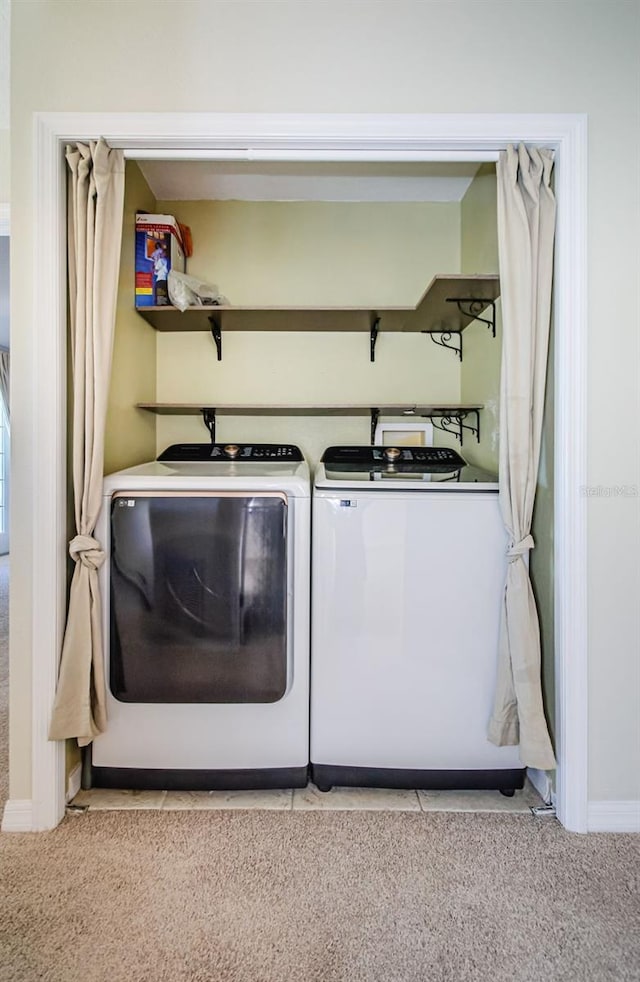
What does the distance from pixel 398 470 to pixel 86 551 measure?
114 cm

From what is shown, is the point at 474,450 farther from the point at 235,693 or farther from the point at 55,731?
the point at 55,731

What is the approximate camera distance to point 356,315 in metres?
2.01

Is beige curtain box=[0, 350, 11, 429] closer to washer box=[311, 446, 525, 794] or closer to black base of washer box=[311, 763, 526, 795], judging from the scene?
washer box=[311, 446, 525, 794]

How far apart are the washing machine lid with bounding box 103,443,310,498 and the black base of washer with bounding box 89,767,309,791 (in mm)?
905

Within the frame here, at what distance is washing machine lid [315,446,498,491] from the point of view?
153 cm

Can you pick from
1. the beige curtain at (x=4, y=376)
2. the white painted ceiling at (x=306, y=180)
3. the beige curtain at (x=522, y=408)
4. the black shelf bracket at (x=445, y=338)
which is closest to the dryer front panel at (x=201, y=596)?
the beige curtain at (x=522, y=408)

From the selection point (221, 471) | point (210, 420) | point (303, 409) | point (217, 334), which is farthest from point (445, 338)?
point (221, 471)

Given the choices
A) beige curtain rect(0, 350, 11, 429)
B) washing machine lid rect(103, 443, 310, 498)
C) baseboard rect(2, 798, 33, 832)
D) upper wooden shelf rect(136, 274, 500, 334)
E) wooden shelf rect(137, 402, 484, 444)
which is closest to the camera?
baseboard rect(2, 798, 33, 832)

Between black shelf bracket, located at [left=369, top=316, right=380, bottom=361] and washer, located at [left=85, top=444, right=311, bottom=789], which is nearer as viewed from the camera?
washer, located at [left=85, top=444, right=311, bottom=789]

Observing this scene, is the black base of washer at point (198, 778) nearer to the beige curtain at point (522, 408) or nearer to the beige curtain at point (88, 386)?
the beige curtain at point (88, 386)

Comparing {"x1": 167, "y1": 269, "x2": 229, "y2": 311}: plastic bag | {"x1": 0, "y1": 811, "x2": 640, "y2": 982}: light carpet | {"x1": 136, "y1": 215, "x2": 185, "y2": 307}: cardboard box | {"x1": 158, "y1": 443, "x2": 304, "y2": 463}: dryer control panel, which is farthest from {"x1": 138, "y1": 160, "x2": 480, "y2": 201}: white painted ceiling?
{"x1": 0, "y1": 811, "x2": 640, "y2": 982}: light carpet

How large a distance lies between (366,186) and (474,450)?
4.22 ft

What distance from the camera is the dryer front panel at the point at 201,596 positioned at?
58.7 inches

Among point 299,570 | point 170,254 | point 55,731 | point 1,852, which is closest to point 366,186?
point 170,254
